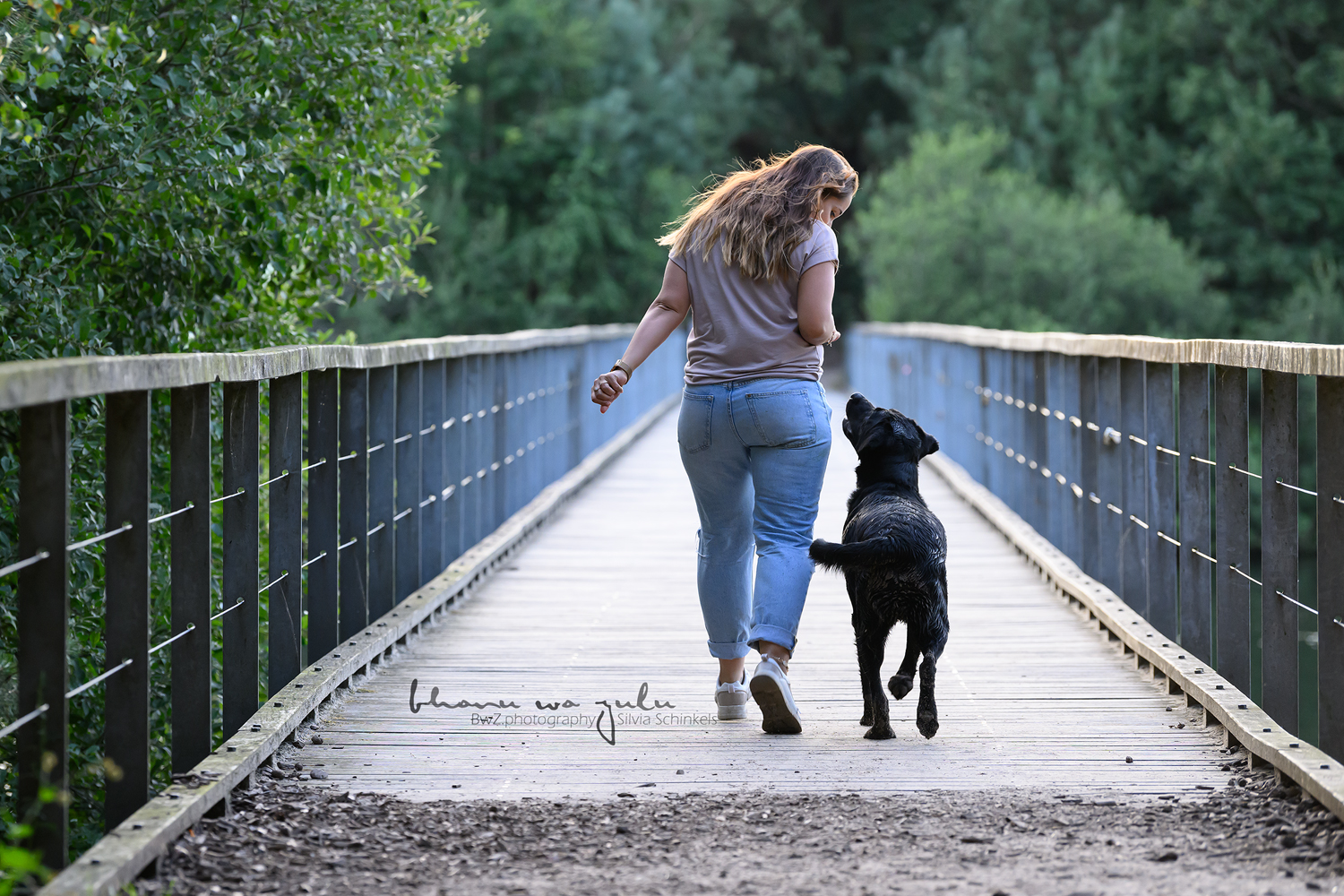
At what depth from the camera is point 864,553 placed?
4.19m

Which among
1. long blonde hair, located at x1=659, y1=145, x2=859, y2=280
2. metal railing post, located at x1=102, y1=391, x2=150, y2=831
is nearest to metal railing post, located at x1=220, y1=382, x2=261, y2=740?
metal railing post, located at x1=102, y1=391, x2=150, y2=831

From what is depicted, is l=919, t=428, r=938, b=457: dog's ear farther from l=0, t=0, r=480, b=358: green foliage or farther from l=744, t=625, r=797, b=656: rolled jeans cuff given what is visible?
l=0, t=0, r=480, b=358: green foliage

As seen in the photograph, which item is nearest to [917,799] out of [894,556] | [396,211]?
[894,556]

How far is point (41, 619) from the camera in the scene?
2973mm

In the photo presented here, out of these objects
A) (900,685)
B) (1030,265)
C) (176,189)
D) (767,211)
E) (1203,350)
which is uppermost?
(1030,265)

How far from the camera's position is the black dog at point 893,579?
13.8 feet

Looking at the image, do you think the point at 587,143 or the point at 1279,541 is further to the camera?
the point at 587,143

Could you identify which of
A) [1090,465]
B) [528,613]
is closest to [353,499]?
[528,613]

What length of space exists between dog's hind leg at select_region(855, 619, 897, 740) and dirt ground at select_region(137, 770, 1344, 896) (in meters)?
0.59

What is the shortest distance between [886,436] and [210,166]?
3.22 metres

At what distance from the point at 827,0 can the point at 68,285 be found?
43.3 m

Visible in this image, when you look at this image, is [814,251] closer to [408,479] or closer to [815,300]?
[815,300]

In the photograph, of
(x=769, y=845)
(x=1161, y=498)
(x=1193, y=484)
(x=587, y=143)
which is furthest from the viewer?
(x=587, y=143)

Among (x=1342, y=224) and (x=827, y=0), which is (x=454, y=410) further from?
(x=827, y=0)
